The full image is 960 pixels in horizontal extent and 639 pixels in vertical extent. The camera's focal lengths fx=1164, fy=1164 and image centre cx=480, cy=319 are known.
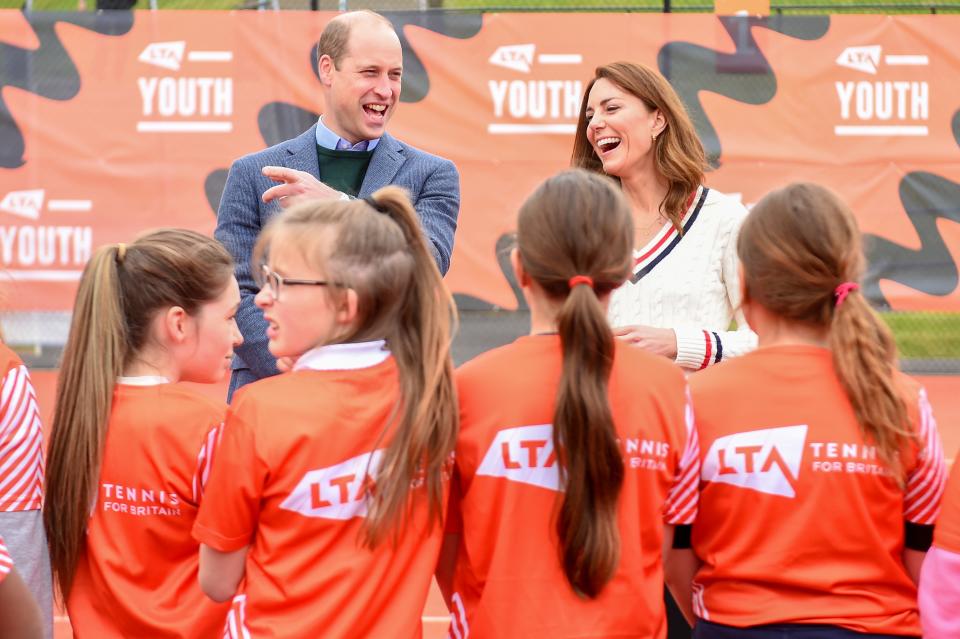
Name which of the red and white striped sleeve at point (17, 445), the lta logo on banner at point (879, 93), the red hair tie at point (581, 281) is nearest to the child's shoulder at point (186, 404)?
the red and white striped sleeve at point (17, 445)

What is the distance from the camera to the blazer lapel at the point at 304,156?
127 inches

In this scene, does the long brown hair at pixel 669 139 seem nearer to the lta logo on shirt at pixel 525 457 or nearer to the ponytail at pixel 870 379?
the ponytail at pixel 870 379

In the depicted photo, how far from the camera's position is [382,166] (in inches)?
128

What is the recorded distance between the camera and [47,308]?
847 cm

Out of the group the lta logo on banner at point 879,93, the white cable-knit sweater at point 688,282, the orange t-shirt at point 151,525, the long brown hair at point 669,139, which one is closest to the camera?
the orange t-shirt at point 151,525

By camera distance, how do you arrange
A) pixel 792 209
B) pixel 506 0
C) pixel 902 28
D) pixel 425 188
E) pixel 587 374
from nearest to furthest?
pixel 587 374 → pixel 792 209 → pixel 425 188 → pixel 902 28 → pixel 506 0

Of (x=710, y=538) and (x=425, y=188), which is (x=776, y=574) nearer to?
(x=710, y=538)

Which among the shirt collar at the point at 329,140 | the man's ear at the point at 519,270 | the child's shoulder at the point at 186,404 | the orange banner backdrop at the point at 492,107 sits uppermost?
the orange banner backdrop at the point at 492,107

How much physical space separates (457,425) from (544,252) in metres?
0.36

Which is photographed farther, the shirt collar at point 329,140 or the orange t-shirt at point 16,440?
the shirt collar at point 329,140

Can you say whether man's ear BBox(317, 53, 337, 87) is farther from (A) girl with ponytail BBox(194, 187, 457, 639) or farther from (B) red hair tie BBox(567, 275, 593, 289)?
(B) red hair tie BBox(567, 275, 593, 289)

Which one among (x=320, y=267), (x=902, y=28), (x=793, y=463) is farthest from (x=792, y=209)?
(x=902, y=28)

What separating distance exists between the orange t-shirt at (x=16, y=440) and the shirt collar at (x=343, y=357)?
634 mm

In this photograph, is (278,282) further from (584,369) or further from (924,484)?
(924,484)
